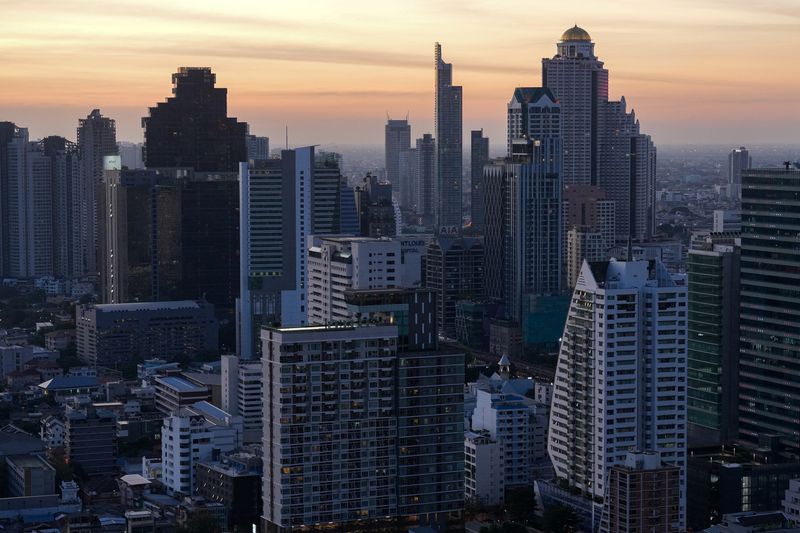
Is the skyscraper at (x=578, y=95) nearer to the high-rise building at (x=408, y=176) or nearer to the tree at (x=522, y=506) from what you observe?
the high-rise building at (x=408, y=176)

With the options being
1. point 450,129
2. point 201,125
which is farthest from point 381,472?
point 450,129

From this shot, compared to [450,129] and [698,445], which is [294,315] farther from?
[450,129]

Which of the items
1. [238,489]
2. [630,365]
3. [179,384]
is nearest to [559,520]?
[630,365]

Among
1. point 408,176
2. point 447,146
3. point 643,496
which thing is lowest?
point 643,496

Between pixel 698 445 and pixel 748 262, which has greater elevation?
pixel 748 262

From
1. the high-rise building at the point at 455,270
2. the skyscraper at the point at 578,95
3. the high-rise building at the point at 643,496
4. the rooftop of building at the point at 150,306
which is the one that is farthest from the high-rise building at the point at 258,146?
the high-rise building at the point at 643,496

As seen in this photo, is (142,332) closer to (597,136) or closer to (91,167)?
(91,167)
